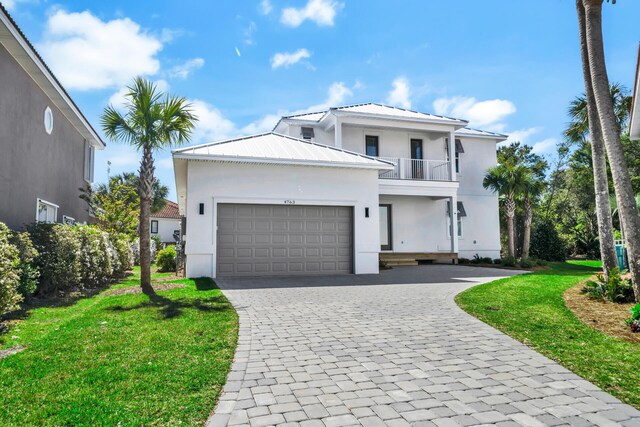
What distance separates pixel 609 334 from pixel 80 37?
13384mm

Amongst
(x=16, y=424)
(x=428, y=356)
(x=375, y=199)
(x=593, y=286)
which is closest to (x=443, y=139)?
(x=375, y=199)

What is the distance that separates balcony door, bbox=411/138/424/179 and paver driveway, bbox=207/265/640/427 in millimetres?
13104

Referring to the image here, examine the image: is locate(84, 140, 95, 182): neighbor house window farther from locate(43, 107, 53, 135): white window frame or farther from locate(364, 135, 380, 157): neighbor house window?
locate(364, 135, 380, 157): neighbor house window

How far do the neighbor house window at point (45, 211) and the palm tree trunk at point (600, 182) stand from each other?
14977 mm

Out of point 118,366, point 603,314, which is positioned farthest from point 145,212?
point 603,314

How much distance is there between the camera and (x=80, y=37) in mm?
10773

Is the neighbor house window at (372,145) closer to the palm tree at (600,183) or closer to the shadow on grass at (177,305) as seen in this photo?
the palm tree at (600,183)

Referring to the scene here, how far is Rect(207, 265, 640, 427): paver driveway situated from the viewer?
11.1 feet

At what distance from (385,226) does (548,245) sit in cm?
1047

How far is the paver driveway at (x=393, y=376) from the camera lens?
338cm

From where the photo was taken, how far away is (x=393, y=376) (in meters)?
4.27

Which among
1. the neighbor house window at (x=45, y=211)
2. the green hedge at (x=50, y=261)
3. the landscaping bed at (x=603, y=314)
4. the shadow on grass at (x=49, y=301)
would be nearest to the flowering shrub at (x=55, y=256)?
the green hedge at (x=50, y=261)

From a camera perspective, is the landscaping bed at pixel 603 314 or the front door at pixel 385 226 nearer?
the landscaping bed at pixel 603 314

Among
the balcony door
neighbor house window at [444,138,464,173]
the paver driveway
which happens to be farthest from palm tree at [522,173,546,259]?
the paver driveway
